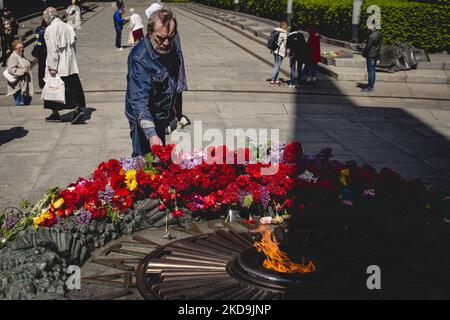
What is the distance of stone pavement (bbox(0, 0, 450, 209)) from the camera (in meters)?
8.27

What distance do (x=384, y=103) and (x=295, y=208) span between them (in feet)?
27.1

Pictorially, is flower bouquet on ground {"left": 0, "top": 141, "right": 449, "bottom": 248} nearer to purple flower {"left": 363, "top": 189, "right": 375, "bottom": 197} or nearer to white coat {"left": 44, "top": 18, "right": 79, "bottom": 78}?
purple flower {"left": 363, "top": 189, "right": 375, "bottom": 197}

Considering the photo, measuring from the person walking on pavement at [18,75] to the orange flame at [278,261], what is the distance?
331 inches

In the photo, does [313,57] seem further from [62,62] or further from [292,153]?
[292,153]

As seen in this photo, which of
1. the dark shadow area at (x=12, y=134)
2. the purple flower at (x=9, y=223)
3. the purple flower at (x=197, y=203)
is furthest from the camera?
the dark shadow area at (x=12, y=134)

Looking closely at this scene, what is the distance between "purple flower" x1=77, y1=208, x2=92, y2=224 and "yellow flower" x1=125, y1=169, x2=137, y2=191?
0.46m

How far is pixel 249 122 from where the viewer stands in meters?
11.0

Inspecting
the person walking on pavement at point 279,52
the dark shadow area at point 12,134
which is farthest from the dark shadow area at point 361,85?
the dark shadow area at point 12,134

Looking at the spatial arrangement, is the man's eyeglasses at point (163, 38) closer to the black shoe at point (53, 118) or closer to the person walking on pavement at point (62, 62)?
the person walking on pavement at point (62, 62)

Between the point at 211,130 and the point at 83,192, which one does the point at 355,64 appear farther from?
the point at 83,192

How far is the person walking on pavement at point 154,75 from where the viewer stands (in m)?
4.79

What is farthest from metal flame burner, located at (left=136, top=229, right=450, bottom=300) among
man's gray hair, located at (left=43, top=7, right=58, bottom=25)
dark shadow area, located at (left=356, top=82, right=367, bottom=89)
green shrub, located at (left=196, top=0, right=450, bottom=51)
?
green shrub, located at (left=196, top=0, right=450, bottom=51)

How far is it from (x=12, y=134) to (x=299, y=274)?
678 cm
